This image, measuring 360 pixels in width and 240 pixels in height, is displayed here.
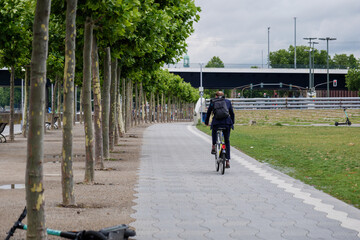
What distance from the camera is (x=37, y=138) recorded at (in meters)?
6.36

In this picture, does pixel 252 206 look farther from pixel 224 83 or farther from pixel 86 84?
pixel 224 83

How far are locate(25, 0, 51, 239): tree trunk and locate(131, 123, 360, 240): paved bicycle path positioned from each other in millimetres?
1488

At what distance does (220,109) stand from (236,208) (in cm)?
592

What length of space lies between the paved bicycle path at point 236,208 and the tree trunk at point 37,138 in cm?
149

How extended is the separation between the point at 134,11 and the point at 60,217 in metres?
5.70

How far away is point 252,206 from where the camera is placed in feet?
32.8

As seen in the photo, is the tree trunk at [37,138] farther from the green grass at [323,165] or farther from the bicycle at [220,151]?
the bicycle at [220,151]

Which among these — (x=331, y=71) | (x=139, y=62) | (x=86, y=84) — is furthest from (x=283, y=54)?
(x=86, y=84)

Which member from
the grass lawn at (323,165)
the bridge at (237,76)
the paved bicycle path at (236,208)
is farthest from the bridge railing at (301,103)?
the paved bicycle path at (236,208)

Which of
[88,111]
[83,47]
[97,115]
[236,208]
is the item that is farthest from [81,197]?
[83,47]

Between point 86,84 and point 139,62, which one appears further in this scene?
point 139,62

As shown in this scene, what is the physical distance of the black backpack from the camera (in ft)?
50.7

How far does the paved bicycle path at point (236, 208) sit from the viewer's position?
25.6ft

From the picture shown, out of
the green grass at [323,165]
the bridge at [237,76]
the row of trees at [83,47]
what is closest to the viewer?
the row of trees at [83,47]
